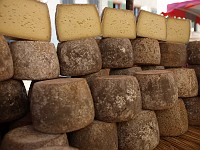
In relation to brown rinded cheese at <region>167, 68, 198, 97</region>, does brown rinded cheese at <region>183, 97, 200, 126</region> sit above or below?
below

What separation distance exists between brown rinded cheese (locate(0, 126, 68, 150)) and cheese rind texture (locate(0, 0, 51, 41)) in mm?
487

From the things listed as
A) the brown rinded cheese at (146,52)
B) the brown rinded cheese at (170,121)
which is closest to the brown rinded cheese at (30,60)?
the brown rinded cheese at (146,52)

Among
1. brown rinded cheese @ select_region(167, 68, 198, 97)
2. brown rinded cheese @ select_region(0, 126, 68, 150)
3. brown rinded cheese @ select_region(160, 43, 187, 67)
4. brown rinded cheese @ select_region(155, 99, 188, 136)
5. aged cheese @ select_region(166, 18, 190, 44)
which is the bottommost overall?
brown rinded cheese @ select_region(155, 99, 188, 136)

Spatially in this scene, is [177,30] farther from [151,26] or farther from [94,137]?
[94,137]

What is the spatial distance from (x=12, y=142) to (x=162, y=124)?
0.94 meters

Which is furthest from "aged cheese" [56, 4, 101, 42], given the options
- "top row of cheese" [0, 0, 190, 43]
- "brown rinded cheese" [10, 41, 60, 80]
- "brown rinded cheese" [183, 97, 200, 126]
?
"brown rinded cheese" [183, 97, 200, 126]

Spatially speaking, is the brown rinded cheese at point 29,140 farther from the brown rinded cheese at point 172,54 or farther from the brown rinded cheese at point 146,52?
the brown rinded cheese at point 172,54

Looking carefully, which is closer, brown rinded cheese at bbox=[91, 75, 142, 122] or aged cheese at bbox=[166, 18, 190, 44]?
brown rinded cheese at bbox=[91, 75, 142, 122]

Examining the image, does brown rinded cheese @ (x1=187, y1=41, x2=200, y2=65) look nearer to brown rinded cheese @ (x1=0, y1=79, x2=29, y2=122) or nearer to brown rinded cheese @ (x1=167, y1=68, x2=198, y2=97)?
brown rinded cheese @ (x1=167, y1=68, x2=198, y2=97)

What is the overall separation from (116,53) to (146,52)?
9.9 inches

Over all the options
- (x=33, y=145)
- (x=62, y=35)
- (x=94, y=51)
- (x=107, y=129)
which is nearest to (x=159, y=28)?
(x=94, y=51)

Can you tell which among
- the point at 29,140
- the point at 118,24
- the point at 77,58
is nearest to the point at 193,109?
the point at 118,24

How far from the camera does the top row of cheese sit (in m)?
1.08

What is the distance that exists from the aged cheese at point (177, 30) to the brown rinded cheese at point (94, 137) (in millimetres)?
1005
